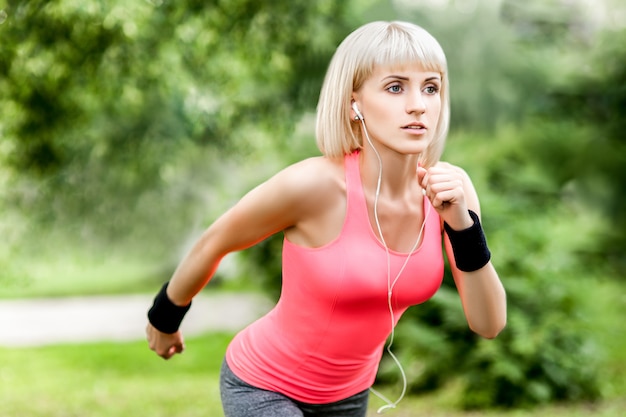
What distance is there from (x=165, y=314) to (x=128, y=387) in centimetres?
634

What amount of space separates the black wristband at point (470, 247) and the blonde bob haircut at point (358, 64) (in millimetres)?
411

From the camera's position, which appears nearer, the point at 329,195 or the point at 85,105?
the point at 329,195

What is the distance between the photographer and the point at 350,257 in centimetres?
250

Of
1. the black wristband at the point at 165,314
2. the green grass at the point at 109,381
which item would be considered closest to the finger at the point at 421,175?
the black wristband at the point at 165,314

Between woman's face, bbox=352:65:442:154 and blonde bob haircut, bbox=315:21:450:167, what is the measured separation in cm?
3

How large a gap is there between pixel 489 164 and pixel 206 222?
366 centimetres

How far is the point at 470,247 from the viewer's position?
99.3 inches

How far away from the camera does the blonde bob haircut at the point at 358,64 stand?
2.55 meters

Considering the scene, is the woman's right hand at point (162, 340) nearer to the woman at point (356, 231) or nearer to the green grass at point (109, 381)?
the woman at point (356, 231)

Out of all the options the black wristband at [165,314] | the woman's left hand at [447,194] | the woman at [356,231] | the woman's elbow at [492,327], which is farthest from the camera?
the black wristband at [165,314]

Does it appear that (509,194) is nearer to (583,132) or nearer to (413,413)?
(583,132)

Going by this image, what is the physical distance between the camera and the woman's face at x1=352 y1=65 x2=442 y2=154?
8.29 feet

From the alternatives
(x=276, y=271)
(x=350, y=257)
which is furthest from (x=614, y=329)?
(x=350, y=257)

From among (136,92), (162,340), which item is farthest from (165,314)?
(136,92)
